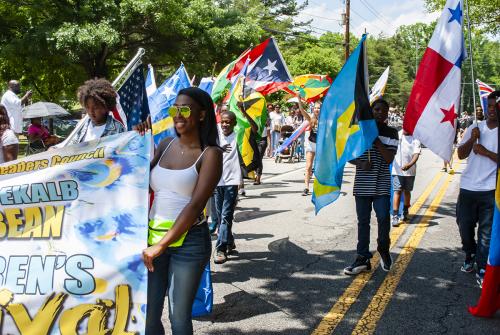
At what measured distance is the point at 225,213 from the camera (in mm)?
6129

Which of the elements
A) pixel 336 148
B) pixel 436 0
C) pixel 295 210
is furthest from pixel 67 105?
pixel 336 148

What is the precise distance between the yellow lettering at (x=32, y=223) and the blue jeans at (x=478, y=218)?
4.02 m

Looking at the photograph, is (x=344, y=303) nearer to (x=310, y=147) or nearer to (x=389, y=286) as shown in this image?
(x=389, y=286)

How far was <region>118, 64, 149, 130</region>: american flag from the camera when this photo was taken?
169 inches

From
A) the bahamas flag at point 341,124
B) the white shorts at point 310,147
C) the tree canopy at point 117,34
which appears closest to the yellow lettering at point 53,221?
the bahamas flag at point 341,124

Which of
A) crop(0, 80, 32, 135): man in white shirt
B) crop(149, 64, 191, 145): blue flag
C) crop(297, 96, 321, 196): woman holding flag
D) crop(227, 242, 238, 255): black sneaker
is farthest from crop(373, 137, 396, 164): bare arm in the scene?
crop(0, 80, 32, 135): man in white shirt

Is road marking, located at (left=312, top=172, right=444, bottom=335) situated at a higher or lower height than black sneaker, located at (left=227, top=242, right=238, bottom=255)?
lower

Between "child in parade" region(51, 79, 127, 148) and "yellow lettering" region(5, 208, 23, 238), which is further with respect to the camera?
"child in parade" region(51, 79, 127, 148)

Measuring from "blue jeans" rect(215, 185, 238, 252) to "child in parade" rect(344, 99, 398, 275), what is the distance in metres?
1.40

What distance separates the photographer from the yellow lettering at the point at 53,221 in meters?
3.09

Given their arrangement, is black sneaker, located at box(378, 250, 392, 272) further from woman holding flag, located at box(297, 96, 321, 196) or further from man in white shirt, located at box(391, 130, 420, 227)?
woman holding flag, located at box(297, 96, 321, 196)

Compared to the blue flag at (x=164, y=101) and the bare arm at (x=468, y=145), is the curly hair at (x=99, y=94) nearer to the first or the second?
the blue flag at (x=164, y=101)

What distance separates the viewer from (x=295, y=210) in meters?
9.43

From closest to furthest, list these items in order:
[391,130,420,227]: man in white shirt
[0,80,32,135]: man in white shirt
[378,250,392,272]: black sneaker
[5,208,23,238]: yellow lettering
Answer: [5,208,23,238]: yellow lettering
[378,250,392,272]: black sneaker
[391,130,420,227]: man in white shirt
[0,80,32,135]: man in white shirt
